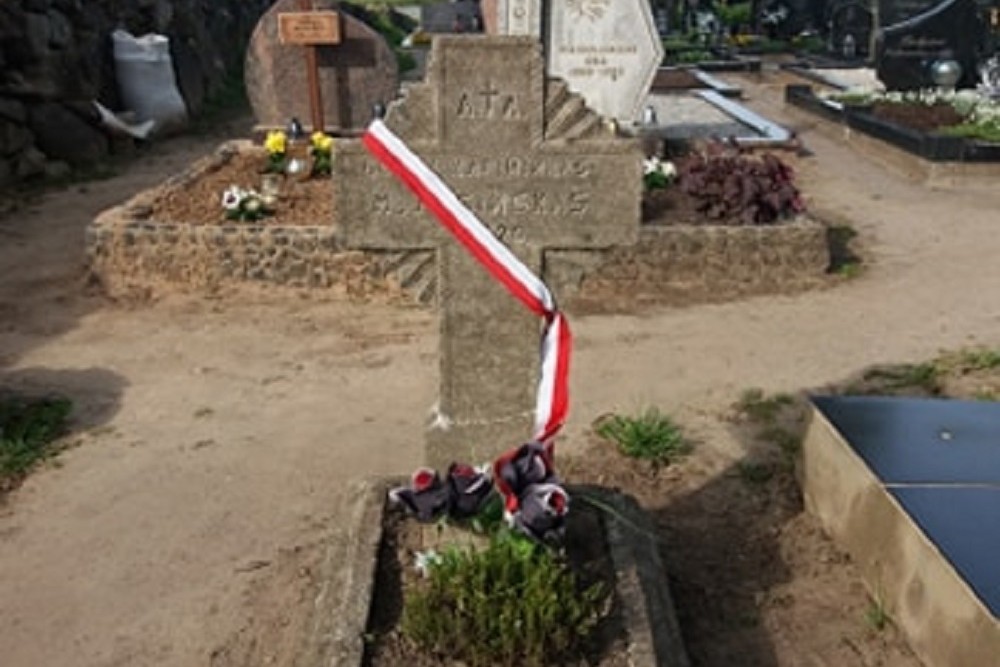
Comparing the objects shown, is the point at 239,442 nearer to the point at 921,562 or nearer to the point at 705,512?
the point at 705,512

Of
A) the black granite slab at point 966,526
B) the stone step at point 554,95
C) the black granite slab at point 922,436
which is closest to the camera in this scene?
the black granite slab at point 966,526

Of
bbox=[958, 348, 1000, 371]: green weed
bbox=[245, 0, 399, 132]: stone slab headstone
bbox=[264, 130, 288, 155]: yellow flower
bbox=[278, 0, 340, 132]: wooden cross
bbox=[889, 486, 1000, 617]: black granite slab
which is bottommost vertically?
bbox=[958, 348, 1000, 371]: green weed

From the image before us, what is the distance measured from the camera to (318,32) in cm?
1014

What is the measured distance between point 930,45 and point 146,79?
11023mm

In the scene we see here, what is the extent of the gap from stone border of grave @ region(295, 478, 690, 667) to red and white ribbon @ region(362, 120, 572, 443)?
19.9 inches

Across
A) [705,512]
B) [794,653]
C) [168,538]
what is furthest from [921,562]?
[168,538]

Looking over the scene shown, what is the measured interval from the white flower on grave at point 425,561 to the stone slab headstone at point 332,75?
7877 mm

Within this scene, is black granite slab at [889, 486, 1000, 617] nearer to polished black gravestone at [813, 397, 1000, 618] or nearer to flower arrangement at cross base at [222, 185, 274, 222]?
polished black gravestone at [813, 397, 1000, 618]

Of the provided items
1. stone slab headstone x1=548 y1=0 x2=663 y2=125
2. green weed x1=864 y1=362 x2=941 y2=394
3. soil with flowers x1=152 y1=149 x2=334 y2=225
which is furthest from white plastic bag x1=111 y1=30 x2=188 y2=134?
green weed x1=864 y1=362 x2=941 y2=394

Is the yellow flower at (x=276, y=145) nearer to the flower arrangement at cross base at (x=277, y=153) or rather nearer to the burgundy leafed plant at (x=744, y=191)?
the flower arrangement at cross base at (x=277, y=153)

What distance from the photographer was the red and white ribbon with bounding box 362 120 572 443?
10.8 ft

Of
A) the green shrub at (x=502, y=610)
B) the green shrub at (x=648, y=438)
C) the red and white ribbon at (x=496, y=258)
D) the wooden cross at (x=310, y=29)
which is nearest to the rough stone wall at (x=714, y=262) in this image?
the green shrub at (x=648, y=438)

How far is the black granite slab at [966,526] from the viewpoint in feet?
10.4

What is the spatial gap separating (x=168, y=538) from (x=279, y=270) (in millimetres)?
3444
